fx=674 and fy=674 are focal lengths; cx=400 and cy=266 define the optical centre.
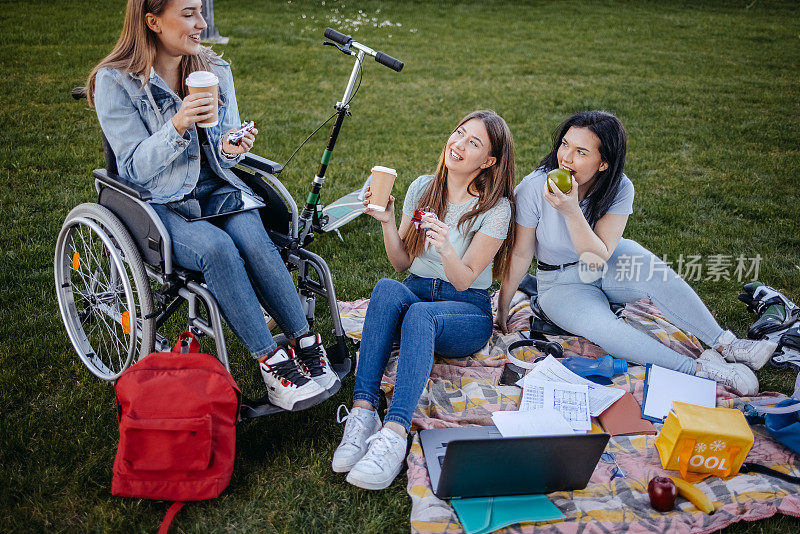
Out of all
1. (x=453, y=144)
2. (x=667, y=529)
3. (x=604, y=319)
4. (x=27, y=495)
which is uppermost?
(x=453, y=144)

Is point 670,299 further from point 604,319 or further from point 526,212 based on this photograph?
point 526,212

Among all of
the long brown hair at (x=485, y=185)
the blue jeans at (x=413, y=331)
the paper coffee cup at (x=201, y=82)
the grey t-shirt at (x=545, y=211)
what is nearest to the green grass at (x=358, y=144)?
the blue jeans at (x=413, y=331)

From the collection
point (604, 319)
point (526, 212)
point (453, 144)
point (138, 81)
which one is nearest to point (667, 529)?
point (604, 319)

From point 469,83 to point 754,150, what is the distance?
346cm

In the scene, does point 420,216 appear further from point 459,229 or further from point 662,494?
point 662,494

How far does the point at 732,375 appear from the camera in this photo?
3154 mm

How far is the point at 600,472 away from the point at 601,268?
3.71 feet

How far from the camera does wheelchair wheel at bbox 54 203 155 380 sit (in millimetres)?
2576

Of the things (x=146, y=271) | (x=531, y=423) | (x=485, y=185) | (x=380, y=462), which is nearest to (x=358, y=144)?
(x=485, y=185)

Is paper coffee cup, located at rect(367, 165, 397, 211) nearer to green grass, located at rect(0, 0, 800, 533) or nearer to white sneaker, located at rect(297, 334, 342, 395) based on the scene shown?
white sneaker, located at rect(297, 334, 342, 395)

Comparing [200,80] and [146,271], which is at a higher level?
[200,80]

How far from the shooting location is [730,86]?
348 inches

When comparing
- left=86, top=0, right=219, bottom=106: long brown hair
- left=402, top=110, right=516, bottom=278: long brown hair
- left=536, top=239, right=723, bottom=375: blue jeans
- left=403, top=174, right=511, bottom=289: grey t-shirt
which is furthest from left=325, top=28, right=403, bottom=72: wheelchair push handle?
left=536, top=239, right=723, bottom=375: blue jeans

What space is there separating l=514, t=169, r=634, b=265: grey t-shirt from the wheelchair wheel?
1742 mm
